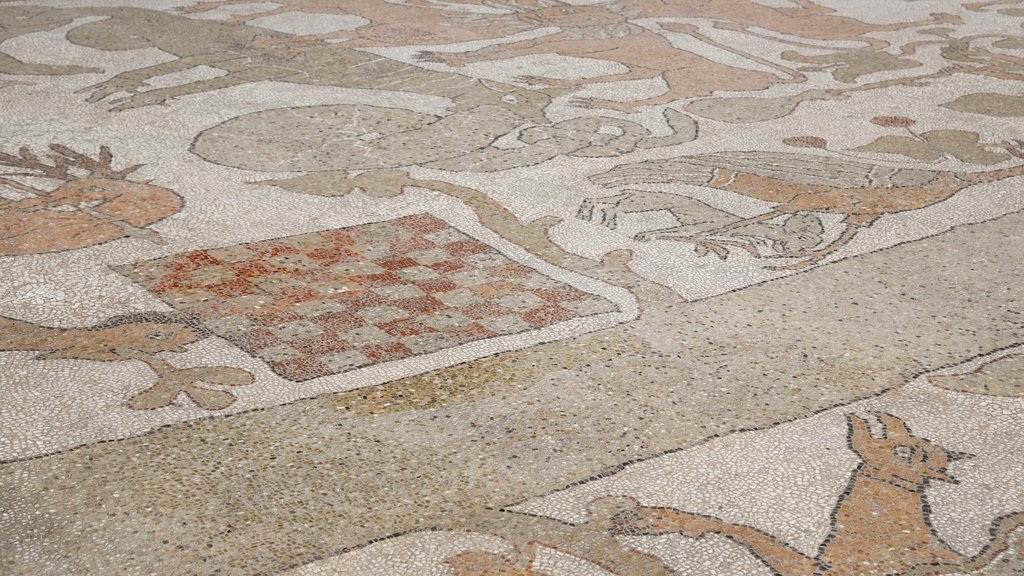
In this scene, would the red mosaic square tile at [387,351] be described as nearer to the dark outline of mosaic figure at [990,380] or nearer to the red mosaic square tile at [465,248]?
the red mosaic square tile at [465,248]

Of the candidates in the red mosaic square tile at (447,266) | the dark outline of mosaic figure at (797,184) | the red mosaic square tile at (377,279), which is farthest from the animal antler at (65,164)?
→ the dark outline of mosaic figure at (797,184)

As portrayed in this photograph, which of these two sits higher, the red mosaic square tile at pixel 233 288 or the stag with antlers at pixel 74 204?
the red mosaic square tile at pixel 233 288

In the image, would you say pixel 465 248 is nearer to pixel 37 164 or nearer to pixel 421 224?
pixel 421 224

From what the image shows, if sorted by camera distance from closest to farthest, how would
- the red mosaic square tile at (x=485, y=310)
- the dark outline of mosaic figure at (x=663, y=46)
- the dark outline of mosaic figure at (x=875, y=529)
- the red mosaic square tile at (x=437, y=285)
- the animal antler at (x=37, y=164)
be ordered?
the dark outline of mosaic figure at (x=875, y=529) < the red mosaic square tile at (x=485, y=310) < the red mosaic square tile at (x=437, y=285) < the animal antler at (x=37, y=164) < the dark outline of mosaic figure at (x=663, y=46)

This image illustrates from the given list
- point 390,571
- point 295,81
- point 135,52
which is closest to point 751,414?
point 390,571

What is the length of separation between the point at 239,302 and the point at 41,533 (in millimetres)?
1155

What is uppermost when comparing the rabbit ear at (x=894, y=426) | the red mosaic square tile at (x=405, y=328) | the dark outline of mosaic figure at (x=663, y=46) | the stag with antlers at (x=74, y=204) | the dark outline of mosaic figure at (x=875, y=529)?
the dark outline of mosaic figure at (x=663, y=46)

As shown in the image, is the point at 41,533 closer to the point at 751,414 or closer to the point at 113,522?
the point at 113,522

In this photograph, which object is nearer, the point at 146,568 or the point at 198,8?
the point at 146,568

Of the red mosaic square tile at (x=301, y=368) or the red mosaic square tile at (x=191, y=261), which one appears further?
the red mosaic square tile at (x=191, y=261)

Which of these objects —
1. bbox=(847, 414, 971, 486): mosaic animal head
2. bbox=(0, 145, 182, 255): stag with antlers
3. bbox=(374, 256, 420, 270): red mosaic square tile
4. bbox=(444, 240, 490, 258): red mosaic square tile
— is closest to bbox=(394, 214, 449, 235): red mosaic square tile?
bbox=(444, 240, 490, 258): red mosaic square tile

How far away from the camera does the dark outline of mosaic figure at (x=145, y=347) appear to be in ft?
9.46

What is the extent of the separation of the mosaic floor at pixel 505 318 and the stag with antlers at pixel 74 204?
0.02 m

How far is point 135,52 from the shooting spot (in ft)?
20.6
